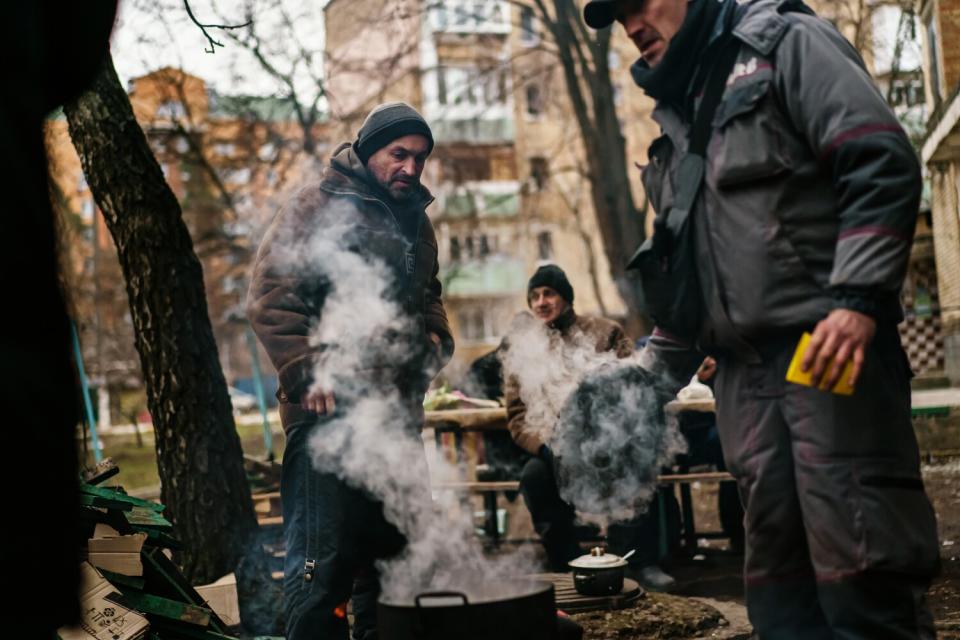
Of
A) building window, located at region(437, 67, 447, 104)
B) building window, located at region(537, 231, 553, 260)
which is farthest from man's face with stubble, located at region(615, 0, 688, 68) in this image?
building window, located at region(537, 231, 553, 260)

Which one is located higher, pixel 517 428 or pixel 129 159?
pixel 129 159

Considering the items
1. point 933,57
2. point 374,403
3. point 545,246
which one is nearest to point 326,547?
point 374,403

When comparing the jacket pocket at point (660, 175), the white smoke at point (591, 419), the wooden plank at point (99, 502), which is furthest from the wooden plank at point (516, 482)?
the jacket pocket at point (660, 175)

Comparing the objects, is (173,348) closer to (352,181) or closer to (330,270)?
(330,270)

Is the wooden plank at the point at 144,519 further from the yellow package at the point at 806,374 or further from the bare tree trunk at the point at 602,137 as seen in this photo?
the bare tree trunk at the point at 602,137

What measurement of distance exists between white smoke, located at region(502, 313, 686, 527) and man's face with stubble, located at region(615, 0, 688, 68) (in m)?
2.92

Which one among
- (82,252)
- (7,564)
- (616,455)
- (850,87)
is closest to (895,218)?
(850,87)

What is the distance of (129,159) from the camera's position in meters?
6.48

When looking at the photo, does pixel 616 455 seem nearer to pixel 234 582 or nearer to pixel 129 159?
pixel 234 582

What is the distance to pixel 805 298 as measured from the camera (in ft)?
9.12

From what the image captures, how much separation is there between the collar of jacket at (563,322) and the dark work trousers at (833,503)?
4.18 metres

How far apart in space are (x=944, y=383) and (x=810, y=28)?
21.0m

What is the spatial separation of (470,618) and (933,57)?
19887 millimetres

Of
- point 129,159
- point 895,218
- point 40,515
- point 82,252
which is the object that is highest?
point 82,252
